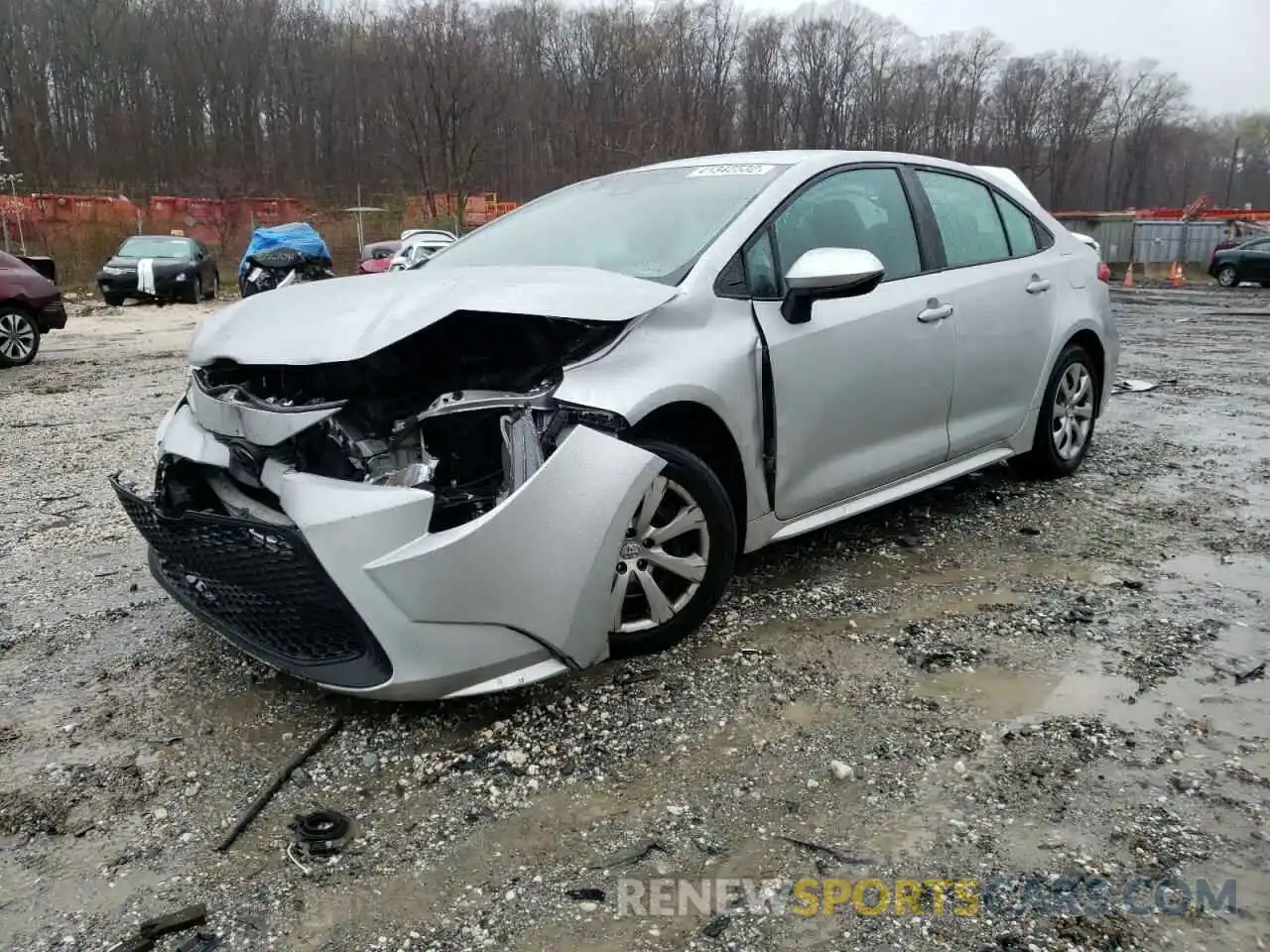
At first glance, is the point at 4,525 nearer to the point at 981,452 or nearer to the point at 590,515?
the point at 590,515

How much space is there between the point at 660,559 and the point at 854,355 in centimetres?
115

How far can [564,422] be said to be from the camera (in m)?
2.71

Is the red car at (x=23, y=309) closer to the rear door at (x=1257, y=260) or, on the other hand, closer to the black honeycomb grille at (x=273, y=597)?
the black honeycomb grille at (x=273, y=597)

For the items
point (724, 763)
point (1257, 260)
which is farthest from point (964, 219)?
point (1257, 260)

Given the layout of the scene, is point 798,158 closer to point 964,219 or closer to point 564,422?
point 964,219

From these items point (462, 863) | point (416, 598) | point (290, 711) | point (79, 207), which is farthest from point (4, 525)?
point (79, 207)

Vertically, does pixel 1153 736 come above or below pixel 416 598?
below

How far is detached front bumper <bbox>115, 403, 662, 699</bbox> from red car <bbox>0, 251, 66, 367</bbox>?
9.26 m

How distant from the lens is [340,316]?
2805 millimetres

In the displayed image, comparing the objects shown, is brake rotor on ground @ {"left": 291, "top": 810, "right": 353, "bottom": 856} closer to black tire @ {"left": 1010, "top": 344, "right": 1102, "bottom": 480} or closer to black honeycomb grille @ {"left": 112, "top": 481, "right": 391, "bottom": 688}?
black honeycomb grille @ {"left": 112, "top": 481, "right": 391, "bottom": 688}

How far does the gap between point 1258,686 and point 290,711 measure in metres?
2.90

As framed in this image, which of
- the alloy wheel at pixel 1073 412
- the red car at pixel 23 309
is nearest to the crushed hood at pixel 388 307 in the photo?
the alloy wheel at pixel 1073 412

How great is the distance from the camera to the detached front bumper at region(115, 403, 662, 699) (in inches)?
93.4

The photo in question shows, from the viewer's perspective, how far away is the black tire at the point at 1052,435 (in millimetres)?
4688
